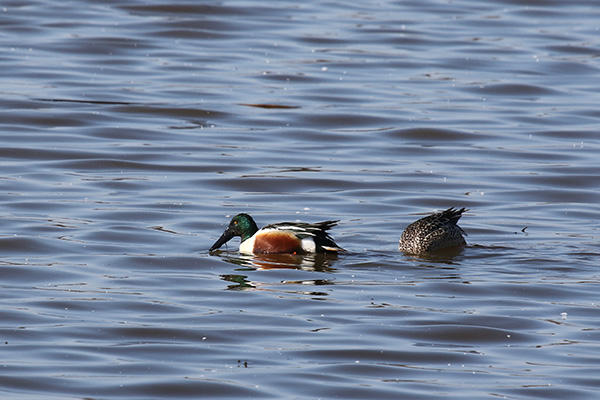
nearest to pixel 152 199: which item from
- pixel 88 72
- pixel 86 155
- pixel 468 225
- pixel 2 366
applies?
pixel 86 155

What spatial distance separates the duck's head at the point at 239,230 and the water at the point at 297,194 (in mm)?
203

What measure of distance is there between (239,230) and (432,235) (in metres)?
1.83

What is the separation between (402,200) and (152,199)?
2822mm

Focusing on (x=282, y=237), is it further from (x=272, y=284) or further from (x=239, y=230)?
(x=272, y=284)

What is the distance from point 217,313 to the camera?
9.54m

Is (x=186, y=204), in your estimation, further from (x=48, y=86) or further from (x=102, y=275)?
(x=48, y=86)

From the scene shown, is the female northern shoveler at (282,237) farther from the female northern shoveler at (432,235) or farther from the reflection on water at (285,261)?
the female northern shoveler at (432,235)

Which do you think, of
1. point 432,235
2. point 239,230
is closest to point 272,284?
point 239,230

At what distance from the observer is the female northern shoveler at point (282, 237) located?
11711 millimetres

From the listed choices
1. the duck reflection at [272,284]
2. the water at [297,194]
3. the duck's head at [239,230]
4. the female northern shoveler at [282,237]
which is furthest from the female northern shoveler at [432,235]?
the duck's head at [239,230]

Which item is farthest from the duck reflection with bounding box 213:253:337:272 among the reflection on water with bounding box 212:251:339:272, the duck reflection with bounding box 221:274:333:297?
the duck reflection with bounding box 221:274:333:297

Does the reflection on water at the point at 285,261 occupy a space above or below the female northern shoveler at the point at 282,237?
below

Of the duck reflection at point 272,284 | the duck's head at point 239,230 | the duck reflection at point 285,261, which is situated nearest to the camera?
the duck reflection at point 272,284

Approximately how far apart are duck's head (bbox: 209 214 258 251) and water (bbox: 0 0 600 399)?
0.67ft
